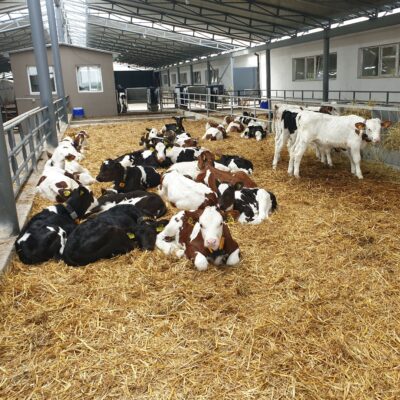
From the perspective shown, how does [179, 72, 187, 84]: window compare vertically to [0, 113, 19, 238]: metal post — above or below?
above

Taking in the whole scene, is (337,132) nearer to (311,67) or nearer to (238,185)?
(238,185)

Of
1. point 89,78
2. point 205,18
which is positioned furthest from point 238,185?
point 89,78

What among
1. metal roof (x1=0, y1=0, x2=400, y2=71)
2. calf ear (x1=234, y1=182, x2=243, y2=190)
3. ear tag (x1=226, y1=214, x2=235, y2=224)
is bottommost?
ear tag (x1=226, y1=214, x2=235, y2=224)

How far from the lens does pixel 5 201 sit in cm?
427

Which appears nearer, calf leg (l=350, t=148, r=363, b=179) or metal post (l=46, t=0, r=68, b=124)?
calf leg (l=350, t=148, r=363, b=179)

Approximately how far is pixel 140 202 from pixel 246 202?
130 cm

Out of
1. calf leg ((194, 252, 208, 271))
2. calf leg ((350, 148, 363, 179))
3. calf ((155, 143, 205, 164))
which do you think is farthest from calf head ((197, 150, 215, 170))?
calf leg ((194, 252, 208, 271))

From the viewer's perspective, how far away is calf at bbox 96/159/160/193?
6277mm

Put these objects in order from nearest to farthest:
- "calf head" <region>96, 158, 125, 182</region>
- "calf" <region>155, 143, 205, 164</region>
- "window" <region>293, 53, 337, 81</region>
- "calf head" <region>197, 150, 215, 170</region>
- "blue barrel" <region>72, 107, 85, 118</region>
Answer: "calf head" <region>96, 158, 125, 182</region>
"calf head" <region>197, 150, 215, 170</region>
"calf" <region>155, 143, 205, 164</region>
"window" <region>293, 53, 337, 81</region>
"blue barrel" <region>72, 107, 85, 118</region>

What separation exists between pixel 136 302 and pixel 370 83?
1556 centimetres

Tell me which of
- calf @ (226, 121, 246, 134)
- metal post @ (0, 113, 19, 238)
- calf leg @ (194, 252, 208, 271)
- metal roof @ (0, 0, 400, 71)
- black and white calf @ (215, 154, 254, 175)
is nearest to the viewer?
calf leg @ (194, 252, 208, 271)

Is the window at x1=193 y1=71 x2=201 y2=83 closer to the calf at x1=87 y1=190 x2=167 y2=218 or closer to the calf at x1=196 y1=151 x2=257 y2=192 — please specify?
the calf at x1=196 y1=151 x2=257 y2=192

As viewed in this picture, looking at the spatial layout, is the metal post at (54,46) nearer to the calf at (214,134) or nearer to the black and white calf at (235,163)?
the calf at (214,134)

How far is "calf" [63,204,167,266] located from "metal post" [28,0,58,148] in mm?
7097
